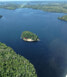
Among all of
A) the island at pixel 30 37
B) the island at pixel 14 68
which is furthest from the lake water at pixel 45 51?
the island at pixel 14 68

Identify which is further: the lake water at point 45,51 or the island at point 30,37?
the island at point 30,37

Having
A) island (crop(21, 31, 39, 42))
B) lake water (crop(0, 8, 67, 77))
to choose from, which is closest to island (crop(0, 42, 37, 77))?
lake water (crop(0, 8, 67, 77))

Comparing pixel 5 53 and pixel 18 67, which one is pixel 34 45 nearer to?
pixel 5 53

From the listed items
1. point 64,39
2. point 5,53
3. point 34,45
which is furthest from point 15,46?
point 64,39

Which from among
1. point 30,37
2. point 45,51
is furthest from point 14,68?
point 30,37

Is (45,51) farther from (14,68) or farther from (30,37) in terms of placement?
(14,68)

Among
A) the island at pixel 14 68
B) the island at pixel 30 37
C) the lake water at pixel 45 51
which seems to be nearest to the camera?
the island at pixel 14 68

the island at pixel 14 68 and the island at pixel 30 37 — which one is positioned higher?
the island at pixel 14 68

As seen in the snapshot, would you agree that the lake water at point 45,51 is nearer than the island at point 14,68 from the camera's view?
No

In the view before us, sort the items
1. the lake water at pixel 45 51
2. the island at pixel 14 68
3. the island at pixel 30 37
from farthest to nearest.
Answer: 1. the island at pixel 30 37
2. the lake water at pixel 45 51
3. the island at pixel 14 68

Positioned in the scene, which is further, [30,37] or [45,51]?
[30,37]

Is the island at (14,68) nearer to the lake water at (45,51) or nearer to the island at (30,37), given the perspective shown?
the lake water at (45,51)
